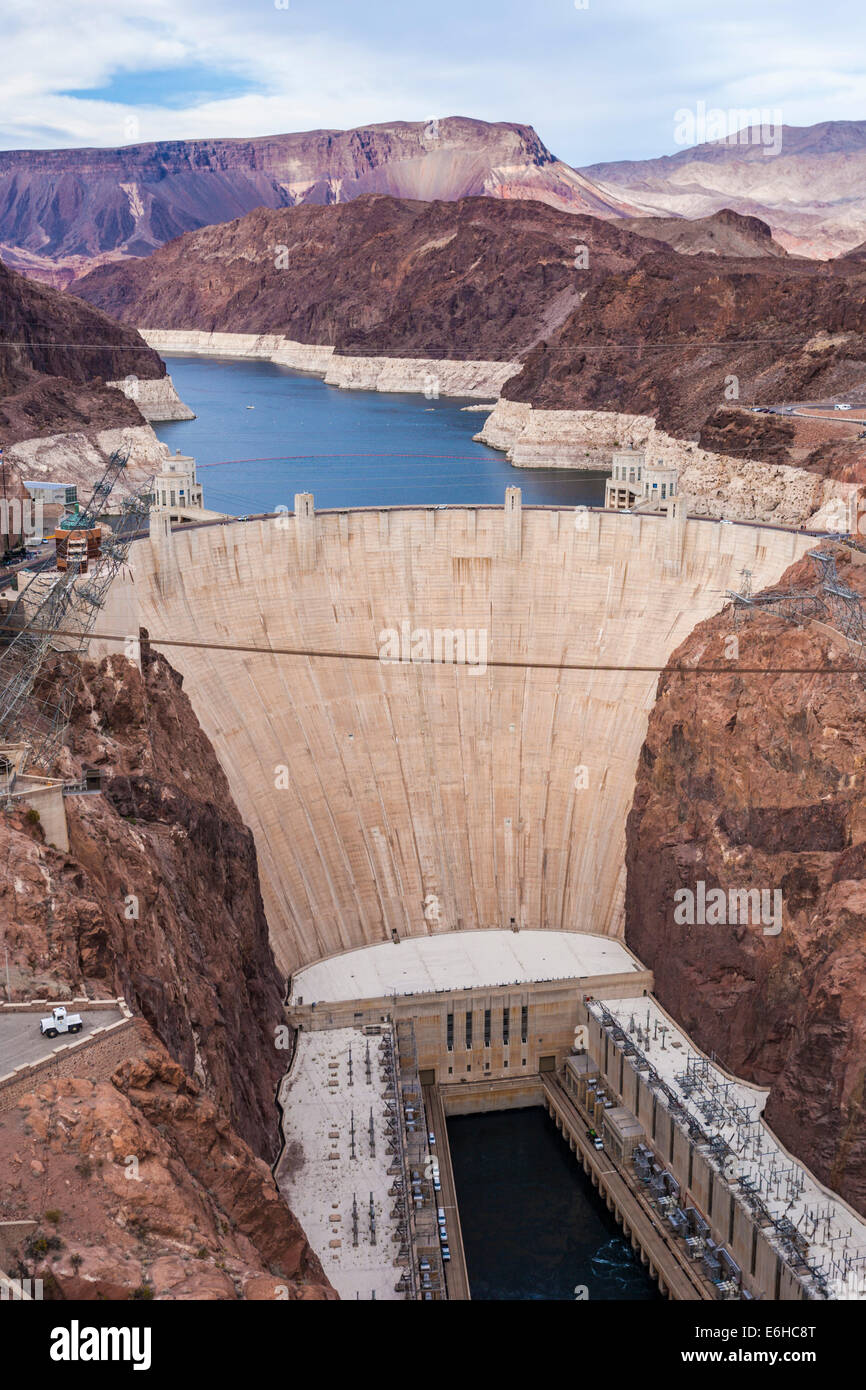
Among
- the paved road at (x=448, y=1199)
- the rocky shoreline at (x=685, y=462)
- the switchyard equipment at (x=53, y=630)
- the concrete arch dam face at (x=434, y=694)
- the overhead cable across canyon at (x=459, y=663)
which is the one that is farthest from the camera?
the rocky shoreline at (x=685, y=462)

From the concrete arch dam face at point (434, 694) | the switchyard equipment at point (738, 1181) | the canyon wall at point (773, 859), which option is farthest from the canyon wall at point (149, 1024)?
the canyon wall at point (773, 859)

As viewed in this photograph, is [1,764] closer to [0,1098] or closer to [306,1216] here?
[0,1098]

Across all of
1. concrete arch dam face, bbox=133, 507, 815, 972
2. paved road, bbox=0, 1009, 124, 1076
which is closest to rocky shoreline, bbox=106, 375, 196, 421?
concrete arch dam face, bbox=133, 507, 815, 972

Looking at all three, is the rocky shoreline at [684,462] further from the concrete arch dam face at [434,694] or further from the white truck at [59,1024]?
the white truck at [59,1024]

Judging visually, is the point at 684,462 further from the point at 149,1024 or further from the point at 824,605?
the point at 149,1024

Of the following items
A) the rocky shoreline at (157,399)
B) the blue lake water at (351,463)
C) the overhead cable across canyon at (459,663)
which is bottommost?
the overhead cable across canyon at (459,663)

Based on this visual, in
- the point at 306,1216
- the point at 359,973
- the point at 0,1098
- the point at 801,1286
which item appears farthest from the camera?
the point at 359,973
